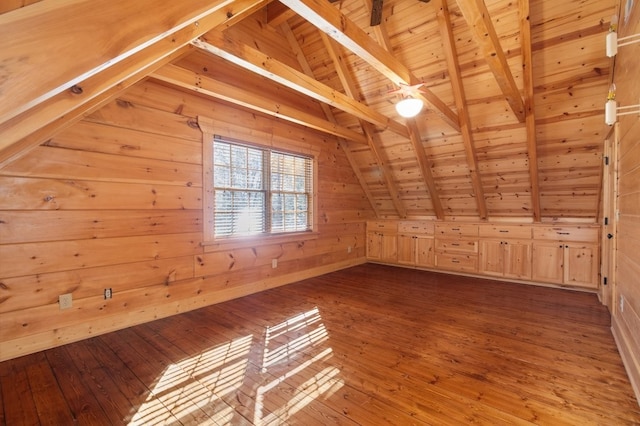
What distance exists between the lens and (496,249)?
4.89 metres

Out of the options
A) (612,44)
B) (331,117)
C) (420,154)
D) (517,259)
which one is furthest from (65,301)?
(517,259)

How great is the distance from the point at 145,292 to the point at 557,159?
17.8 ft

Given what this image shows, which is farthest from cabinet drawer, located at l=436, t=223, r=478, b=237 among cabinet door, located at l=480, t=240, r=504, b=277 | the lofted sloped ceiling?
the lofted sloped ceiling

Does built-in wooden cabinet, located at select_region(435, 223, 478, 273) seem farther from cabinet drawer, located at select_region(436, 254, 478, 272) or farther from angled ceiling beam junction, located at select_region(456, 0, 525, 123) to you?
angled ceiling beam junction, located at select_region(456, 0, 525, 123)

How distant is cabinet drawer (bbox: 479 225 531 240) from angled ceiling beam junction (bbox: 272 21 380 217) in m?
2.14

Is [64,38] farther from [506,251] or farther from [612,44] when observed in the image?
[506,251]

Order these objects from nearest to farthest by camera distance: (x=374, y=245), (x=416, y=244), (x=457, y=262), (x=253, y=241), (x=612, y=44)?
(x=612, y=44), (x=253, y=241), (x=457, y=262), (x=416, y=244), (x=374, y=245)

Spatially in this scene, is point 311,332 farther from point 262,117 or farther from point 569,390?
point 262,117

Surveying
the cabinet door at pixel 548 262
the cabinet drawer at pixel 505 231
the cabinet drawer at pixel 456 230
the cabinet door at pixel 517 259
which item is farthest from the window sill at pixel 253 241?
the cabinet door at pixel 548 262

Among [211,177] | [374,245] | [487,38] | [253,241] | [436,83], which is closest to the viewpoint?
[487,38]

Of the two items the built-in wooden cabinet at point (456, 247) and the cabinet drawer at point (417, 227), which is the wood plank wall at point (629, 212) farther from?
the cabinet drawer at point (417, 227)

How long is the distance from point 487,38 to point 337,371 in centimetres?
300

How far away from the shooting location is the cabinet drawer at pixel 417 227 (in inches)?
219

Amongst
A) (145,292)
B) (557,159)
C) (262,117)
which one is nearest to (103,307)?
(145,292)
